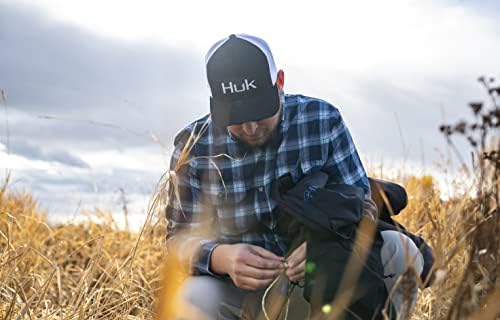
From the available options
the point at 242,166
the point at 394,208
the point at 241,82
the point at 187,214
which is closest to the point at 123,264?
the point at 187,214

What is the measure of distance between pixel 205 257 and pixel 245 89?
554 mm

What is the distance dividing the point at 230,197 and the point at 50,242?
297cm

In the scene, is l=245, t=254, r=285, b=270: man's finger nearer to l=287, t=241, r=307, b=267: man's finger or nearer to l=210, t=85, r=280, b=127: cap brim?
l=287, t=241, r=307, b=267: man's finger

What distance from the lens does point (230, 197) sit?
Answer: 2777 millimetres

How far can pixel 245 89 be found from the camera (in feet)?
8.48

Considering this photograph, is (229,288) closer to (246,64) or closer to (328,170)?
(328,170)

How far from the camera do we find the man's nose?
8.48ft

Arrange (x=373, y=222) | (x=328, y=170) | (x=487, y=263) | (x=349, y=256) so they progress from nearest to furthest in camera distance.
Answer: (x=487, y=263)
(x=349, y=256)
(x=373, y=222)
(x=328, y=170)

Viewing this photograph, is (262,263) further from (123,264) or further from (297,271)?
(123,264)

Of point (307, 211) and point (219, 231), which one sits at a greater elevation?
point (307, 211)

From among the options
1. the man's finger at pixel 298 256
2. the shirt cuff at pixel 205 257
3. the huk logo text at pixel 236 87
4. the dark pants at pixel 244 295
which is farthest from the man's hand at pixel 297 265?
the huk logo text at pixel 236 87

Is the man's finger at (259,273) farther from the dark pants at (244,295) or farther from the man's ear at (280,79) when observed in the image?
the man's ear at (280,79)

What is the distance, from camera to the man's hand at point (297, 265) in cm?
245

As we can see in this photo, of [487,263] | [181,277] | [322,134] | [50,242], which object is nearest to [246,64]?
[322,134]
